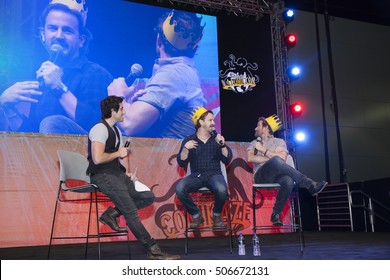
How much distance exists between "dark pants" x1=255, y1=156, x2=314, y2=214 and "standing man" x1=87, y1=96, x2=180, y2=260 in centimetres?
134

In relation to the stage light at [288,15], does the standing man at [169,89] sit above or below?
below

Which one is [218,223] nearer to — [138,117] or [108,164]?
[108,164]

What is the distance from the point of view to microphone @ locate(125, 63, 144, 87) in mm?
6547

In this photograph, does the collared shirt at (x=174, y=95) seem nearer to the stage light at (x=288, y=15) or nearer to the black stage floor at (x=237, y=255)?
the stage light at (x=288, y=15)

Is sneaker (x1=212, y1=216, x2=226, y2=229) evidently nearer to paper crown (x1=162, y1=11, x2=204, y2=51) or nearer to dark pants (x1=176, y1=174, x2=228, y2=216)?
dark pants (x1=176, y1=174, x2=228, y2=216)

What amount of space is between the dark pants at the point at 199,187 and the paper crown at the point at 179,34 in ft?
12.4

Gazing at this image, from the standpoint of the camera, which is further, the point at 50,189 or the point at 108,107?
the point at 50,189

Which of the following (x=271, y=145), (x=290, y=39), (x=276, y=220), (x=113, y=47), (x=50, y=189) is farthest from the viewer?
(x=290, y=39)

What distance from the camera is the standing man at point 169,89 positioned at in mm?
6562

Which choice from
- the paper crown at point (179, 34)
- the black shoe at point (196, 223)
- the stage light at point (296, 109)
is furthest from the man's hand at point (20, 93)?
the stage light at point (296, 109)

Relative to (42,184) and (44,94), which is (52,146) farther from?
(44,94)

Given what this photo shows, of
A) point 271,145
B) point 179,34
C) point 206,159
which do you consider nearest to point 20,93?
point 179,34

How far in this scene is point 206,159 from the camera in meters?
3.88

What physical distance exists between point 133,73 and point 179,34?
3.77 feet
